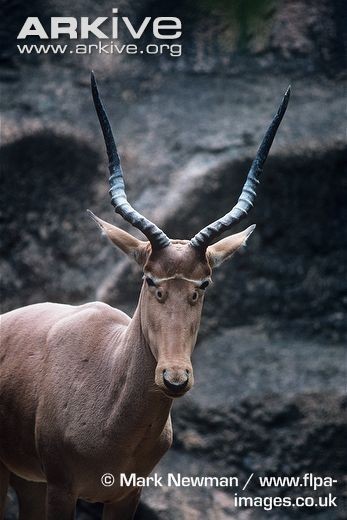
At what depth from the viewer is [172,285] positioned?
559 centimetres

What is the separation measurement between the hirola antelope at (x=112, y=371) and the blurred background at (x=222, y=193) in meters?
3.10

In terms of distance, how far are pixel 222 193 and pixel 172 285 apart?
15.0 feet

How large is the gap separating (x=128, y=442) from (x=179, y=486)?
125 inches

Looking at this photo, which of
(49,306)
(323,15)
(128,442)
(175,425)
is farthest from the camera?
(323,15)

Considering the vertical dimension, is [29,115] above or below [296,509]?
above

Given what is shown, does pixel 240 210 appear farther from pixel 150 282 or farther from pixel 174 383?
pixel 174 383

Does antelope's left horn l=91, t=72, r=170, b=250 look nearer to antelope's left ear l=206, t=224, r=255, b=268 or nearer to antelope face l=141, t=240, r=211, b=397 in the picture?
antelope face l=141, t=240, r=211, b=397

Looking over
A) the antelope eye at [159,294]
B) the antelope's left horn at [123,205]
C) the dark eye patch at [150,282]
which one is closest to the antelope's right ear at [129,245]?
the antelope's left horn at [123,205]

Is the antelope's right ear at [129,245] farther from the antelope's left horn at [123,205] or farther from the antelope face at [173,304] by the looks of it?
the antelope's left horn at [123,205]

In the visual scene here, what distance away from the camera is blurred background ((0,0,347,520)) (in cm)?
954

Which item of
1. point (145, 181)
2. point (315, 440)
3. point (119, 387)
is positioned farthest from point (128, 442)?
point (145, 181)

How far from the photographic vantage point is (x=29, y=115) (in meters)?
10.4

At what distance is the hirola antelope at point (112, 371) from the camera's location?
560 centimetres

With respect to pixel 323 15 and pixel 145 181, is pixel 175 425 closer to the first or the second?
pixel 145 181
